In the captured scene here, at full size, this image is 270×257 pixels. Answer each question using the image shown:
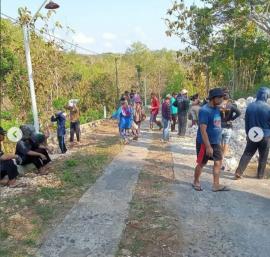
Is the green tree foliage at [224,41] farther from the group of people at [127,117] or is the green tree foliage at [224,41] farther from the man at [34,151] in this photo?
the man at [34,151]

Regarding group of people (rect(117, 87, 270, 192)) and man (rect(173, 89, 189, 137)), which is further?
man (rect(173, 89, 189, 137))

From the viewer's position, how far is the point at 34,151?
812cm

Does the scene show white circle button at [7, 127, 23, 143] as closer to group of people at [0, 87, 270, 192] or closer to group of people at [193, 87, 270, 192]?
group of people at [0, 87, 270, 192]

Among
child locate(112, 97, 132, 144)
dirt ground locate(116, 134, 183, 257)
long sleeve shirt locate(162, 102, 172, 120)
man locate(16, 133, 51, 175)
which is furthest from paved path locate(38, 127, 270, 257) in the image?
long sleeve shirt locate(162, 102, 172, 120)

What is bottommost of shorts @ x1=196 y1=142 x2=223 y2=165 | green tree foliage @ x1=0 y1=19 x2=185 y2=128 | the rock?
the rock

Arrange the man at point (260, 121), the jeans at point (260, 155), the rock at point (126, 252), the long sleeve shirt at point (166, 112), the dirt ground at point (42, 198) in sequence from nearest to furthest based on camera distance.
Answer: the rock at point (126, 252), the dirt ground at point (42, 198), the man at point (260, 121), the jeans at point (260, 155), the long sleeve shirt at point (166, 112)

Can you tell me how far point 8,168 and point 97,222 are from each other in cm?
260

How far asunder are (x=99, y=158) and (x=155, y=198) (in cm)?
364

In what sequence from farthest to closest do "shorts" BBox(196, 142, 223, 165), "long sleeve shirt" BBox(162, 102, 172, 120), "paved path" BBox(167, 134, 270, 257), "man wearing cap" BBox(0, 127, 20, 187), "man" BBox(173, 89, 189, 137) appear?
1. "man" BBox(173, 89, 189, 137)
2. "long sleeve shirt" BBox(162, 102, 172, 120)
3. "man wearing cap" BBox(0, 127, 20, 187)
4. "shorts" BBox(196, 142, 223, 165)
5. "paved path" BBox(167, 134, 270, 257)

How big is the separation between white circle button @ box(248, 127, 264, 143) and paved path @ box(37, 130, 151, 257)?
2308mm

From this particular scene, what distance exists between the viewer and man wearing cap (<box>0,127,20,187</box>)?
7.17 m

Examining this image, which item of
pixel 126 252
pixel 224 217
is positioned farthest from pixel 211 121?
pixel 126 252

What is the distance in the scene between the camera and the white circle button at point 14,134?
25.3ft

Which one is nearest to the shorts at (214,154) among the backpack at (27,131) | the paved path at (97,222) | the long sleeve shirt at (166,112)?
the paved path at (97,222)
